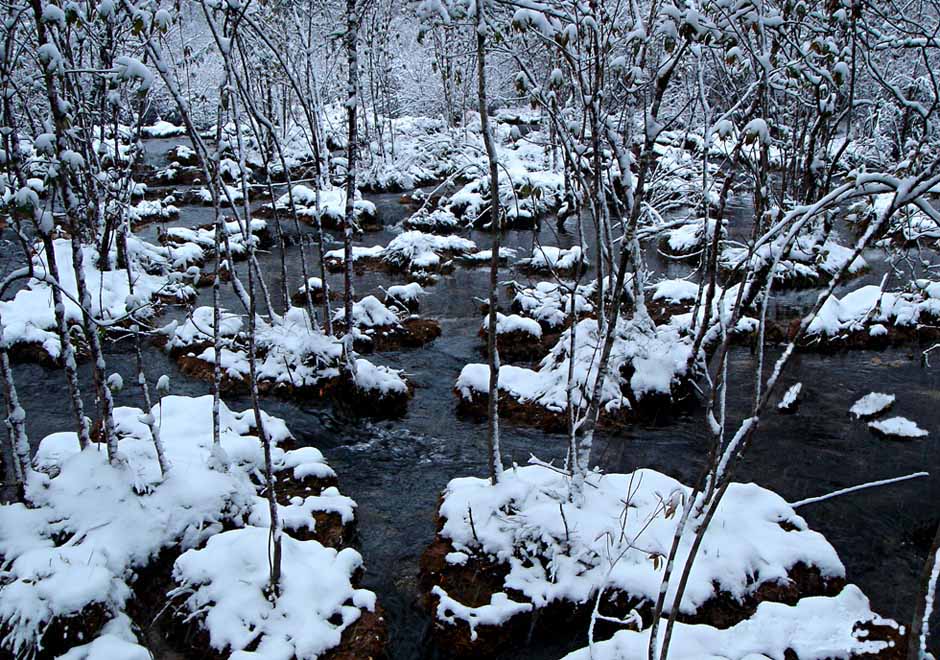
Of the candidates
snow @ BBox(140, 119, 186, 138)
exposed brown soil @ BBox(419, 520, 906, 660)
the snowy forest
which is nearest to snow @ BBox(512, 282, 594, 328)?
the snowy forest

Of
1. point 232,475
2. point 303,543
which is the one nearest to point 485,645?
point 303,543

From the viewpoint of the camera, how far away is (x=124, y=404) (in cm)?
1050

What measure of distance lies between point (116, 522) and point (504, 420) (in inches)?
218

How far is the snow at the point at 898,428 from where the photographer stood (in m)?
9.25

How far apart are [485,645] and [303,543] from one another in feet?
6.89

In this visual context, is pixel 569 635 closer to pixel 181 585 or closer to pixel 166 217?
pixel 181 585

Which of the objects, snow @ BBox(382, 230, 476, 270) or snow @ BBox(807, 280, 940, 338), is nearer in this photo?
snow @ BBox(807, 280, 940, 338)

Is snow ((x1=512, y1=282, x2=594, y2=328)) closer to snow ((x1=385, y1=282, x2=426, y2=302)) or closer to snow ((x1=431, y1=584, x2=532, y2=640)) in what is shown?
snow ((x1=385, y1=282, x2=426, y2=302))

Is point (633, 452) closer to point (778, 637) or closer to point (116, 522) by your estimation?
point (778, 637)

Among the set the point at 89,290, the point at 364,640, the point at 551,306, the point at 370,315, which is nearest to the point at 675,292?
the point at 551,306

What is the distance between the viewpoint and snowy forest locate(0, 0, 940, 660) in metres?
5.34

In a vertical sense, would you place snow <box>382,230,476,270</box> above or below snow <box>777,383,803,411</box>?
above

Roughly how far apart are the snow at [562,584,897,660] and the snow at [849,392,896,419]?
4.97 m

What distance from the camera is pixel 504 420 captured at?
10.3m
